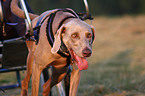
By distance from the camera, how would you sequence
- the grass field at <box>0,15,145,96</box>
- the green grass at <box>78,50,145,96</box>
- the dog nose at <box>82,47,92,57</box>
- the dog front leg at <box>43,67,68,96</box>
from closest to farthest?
the dog nose at <box>82,47,92,57</box> < the dog front leg at <box>43,67,68,96</box> < the green grass at <box>78,50,145,96</box> < the grass field at <box>0,15,145,96</box>

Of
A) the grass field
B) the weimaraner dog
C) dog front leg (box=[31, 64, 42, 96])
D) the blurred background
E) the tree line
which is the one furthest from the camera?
the tree line

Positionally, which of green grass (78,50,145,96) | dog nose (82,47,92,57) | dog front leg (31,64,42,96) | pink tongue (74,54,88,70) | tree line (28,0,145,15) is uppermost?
dog nose (82,47,92,57)

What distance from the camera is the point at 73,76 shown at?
341 centimetres

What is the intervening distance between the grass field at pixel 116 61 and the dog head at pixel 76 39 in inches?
74.2

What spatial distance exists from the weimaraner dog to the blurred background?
1.51 meters

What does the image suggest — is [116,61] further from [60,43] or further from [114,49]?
[60,43]

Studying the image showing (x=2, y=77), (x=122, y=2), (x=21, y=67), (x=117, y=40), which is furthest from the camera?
(x=122, y=2)

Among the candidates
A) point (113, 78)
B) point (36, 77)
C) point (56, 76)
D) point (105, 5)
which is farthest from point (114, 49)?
point (36, 77)

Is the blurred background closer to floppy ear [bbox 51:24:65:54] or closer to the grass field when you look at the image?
the grass field

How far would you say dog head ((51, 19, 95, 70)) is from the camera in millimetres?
2861

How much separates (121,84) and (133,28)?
1013cm

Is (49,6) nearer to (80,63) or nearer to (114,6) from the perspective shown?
(114,6)

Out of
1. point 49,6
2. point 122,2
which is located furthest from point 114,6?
point 49,6

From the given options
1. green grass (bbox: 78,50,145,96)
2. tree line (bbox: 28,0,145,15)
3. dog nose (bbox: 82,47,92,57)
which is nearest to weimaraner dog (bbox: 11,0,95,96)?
dog nose (bbox: 82,47,92,57)
